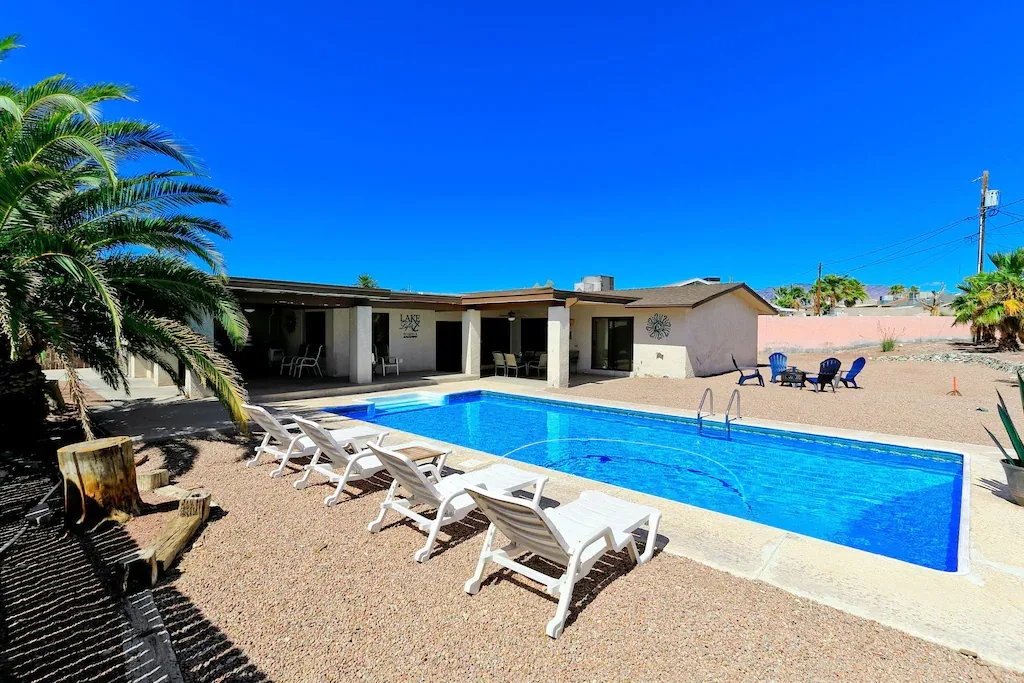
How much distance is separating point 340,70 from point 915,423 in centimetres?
2402

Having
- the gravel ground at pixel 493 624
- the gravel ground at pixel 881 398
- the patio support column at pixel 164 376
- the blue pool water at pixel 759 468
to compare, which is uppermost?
the patio support column at pixel 164 376

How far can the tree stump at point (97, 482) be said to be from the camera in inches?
189

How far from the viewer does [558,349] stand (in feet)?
53.1

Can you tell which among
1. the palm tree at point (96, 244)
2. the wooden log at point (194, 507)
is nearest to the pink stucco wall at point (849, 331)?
the palm tree at point (96, 244)

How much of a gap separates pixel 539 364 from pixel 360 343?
7.32 m

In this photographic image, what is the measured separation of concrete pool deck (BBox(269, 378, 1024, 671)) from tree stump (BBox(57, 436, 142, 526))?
14.8ft

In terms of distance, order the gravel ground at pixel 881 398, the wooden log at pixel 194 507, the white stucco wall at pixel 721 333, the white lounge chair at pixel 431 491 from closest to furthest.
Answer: the white lounge chair at pixel 431 491, the wooden log at pixel 194 507, the gravel ground at pixel 881 398, the white stucco wall at pixel 721 333

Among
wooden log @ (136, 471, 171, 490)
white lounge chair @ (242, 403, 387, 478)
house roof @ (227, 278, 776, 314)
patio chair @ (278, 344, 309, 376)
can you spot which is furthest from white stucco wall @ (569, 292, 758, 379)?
wooden log @ (136, 471, 171, 490)

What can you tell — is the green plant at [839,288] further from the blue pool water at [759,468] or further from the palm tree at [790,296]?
the blue pool water at [759,468]

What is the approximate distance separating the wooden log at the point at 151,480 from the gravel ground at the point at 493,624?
2.12 metres

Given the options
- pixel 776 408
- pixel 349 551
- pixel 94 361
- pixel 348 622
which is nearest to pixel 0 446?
pixel 94 361

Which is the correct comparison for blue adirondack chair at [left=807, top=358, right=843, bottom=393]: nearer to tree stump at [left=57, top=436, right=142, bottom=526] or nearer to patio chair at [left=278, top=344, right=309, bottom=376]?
tree stump at [left=57, top=436, right=142, bottom=526]

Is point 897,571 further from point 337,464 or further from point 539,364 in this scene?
point 539,364

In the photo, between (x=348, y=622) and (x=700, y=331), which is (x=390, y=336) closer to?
(x=700, y=331)
